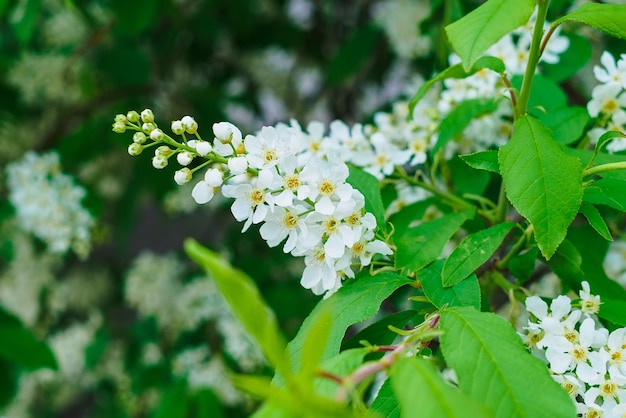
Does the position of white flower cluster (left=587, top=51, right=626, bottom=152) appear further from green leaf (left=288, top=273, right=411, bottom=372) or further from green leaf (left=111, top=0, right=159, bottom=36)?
green leaf (left=111, top=0, right=159, bottom=36)

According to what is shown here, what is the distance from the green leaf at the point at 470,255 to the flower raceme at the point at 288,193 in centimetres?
7

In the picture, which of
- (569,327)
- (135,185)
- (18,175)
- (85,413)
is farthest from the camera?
(85,413)

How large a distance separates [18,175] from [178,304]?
0.59 m

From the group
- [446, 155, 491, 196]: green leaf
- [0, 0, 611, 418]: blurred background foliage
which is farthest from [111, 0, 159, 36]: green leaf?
[446, 155, 491, 196]: green leaf

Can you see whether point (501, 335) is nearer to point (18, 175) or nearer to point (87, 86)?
point (18, 175)

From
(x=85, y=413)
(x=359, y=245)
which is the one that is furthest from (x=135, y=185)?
(x=359, y=245)

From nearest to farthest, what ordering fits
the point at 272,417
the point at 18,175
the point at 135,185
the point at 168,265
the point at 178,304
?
the point at 272,417
the point at 18,175
the point at 178,304
the point at 168,265
the point at 135,185

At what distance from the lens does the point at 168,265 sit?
90.0 inches

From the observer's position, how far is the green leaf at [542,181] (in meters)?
0.72

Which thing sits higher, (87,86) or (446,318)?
(446,318)

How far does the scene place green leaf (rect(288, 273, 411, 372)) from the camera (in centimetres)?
71

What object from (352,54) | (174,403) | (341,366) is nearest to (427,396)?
(341,366)

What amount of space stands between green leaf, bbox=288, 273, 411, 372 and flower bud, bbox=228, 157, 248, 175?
167 millimetres

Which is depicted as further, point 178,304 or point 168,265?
point 168,265
